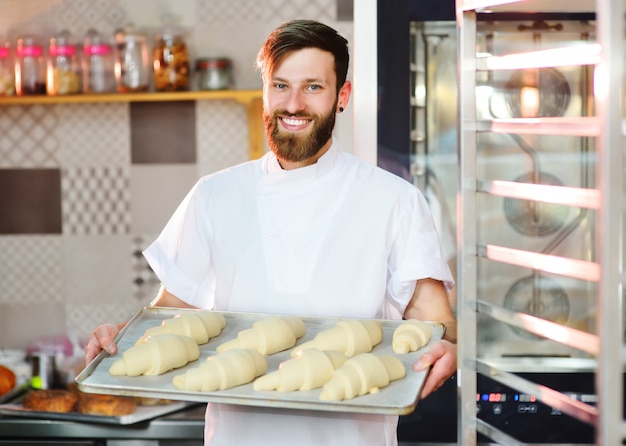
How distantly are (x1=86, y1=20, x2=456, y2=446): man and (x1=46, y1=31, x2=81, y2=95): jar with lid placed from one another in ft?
4.50

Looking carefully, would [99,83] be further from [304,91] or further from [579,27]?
[579,27]

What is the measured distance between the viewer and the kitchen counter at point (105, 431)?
2807 mm

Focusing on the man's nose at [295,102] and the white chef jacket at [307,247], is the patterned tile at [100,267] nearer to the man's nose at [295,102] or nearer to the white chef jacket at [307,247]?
the white chef jacket at [307,247]

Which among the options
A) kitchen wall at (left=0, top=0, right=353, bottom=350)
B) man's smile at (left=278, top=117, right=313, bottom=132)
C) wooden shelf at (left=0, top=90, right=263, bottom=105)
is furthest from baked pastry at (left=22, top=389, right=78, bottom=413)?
man's smile at (left=278, top=117, right=313, bottom=132)

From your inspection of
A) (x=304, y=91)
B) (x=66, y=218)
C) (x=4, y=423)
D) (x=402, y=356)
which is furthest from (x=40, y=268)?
(x=402, y=356)

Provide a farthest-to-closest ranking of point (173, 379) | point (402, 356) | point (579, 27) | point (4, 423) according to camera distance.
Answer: point (4, 423)
point (579, 27)
point (402, 356)
point (173, 379)

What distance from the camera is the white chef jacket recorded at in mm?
2018

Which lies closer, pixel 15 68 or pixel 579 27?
pixel 579 27

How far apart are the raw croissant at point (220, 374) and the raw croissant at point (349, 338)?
0.13 meters

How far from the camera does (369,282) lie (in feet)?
6.62

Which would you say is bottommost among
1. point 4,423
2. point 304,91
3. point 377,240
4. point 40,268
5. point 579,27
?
point 4,423

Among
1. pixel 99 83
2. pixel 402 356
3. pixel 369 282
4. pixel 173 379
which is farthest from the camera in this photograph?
pixel 99 83

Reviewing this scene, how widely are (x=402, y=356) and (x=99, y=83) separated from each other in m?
2.04

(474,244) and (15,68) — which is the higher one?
(15,68)
